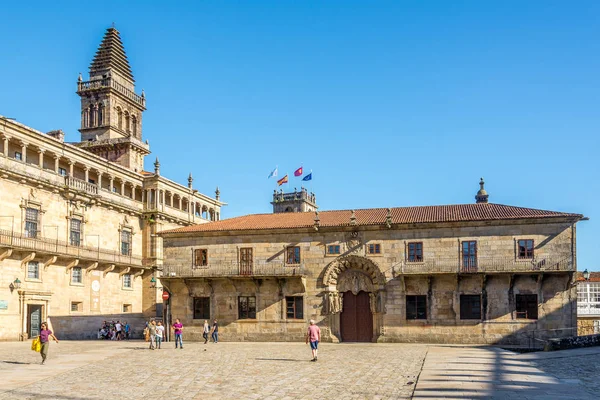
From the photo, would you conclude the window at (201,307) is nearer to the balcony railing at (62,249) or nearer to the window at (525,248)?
the balcony railing at (62,249)

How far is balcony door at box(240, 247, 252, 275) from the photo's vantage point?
→ 38719 millimetres

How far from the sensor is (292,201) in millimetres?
104500

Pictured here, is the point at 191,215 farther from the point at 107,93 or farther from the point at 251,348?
the point at 251,348

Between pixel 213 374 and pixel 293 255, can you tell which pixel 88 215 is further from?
pixel 213 374

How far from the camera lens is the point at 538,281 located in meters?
34.8

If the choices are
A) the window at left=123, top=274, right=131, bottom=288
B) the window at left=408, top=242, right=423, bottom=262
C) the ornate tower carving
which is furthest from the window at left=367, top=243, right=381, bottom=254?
the ornate tower carving

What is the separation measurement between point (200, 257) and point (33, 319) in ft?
38.2

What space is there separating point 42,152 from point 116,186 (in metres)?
10.8

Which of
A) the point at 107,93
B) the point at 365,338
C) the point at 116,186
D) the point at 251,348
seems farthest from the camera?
the point at 107,93

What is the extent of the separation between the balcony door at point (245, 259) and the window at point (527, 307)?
47.6ft

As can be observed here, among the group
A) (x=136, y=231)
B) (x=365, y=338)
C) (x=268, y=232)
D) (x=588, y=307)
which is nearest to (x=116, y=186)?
(x=136, y=231)

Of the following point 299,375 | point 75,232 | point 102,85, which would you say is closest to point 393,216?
point 299,375

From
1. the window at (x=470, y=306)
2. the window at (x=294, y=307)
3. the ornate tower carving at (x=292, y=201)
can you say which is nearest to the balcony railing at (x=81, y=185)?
the window at (x=294, y=307)

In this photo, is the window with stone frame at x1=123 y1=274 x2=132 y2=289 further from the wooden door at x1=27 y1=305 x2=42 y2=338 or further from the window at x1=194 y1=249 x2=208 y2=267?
the window at x1=194 y1=249 x2=208 y2=267
